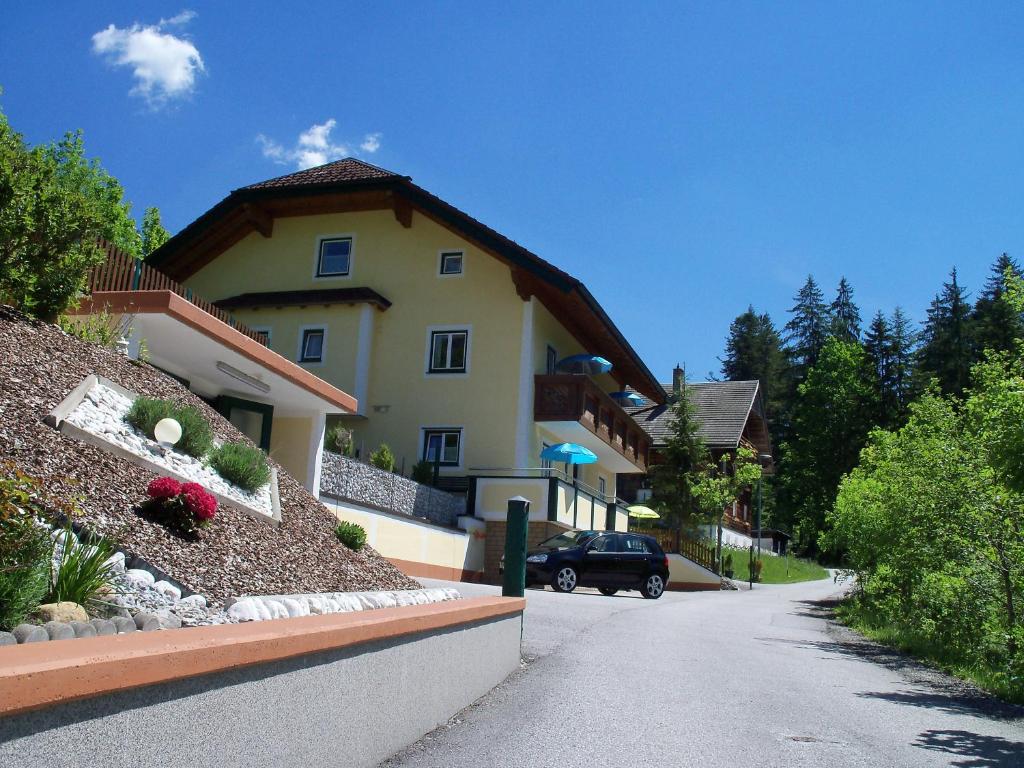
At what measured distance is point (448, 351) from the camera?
98.5 feet

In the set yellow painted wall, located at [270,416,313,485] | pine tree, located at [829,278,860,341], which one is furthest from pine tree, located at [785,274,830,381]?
yellow painted wall, located at [270,416,313,485]

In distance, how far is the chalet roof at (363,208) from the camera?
93.5 ft

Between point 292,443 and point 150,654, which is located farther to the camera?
point 292,443

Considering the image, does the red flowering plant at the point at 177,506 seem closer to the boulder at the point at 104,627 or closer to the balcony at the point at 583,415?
the boulder at the point at 104,627

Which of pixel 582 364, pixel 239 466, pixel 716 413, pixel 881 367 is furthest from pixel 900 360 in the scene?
pixel 239 466

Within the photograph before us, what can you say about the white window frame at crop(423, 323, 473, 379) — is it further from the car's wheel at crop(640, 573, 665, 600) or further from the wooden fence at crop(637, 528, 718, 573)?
the wooden fence at crop(637, 528, 718, 573)

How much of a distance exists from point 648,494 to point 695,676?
4153 centimetres

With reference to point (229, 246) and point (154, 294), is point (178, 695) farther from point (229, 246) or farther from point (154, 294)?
point (229, 246)

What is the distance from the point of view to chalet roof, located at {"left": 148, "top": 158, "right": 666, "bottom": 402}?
28.5 meters

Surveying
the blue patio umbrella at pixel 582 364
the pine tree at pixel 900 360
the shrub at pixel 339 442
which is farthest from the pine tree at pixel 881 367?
the shrub at pixel 339 442

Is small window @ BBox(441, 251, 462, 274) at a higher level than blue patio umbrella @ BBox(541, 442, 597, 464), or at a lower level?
higher

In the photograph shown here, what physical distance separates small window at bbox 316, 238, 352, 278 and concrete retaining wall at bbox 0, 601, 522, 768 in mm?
Result: 25314

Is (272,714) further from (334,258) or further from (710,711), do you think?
(334,258)

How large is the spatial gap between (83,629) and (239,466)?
18.9 feet
